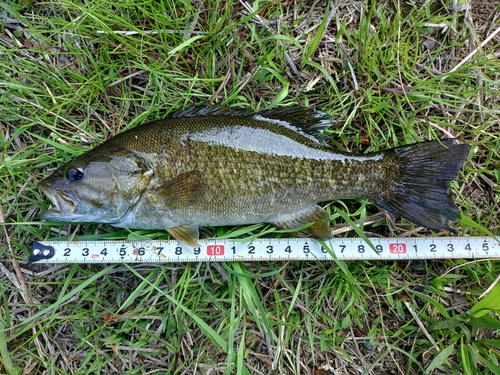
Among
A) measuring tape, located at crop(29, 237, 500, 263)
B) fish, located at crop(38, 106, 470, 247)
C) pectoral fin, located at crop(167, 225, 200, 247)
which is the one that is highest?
fish, located at crop(38, 106, 470, 247)

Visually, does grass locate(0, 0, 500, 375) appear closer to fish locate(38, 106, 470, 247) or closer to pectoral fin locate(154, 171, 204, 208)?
fish locate(38, 106, 470, 247)

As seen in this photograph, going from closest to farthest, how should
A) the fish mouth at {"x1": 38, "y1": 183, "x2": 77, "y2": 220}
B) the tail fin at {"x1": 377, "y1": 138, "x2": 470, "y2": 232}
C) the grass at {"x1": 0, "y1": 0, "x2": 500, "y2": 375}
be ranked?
the fish mouth at {"x1": 38, "y1": 183, "x2": 77, "y2": 220}, the tail fin at {"x1": 377, "y1": 138, "x2": 470, "y2": 232}, the grass at {"x1": 0, "y1": 0, "x2": 500, "y2": 375}

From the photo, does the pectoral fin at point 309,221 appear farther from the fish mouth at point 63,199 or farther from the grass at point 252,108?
the fish mouth at point 63,199

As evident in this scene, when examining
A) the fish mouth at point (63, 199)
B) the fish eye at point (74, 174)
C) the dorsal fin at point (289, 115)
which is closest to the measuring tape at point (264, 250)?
the fish mouth at point (63, 199)

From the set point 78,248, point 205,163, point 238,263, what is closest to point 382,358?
point 238,263

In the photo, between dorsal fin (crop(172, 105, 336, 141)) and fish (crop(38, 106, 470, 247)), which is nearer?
fish (crop(38, 106, 470, 247))

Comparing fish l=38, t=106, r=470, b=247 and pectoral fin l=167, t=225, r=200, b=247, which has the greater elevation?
fish l=38, t=106, r=470, b=247

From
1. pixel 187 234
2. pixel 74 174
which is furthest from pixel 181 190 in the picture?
pixel 74 174

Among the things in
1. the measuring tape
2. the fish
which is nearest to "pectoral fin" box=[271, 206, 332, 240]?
the fish
